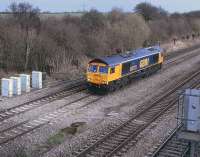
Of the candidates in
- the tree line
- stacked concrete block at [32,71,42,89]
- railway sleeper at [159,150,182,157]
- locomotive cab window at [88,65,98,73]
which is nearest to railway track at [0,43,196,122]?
locomotive cab window at [88,65,98,73]

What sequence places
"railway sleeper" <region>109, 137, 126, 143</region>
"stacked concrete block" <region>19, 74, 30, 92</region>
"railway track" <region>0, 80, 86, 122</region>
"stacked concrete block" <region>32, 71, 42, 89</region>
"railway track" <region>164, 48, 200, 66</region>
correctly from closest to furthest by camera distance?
"railway sleeper" <region>109, 137, 126, 143</region>, "railway track" <region>0, 80, 86, 122</region>, "stacked concrete block" <region>19, 74, 30, 92</region>, "stacked concrete block" <region>32, 71, 42, 89</region>, "railway track" <region>164, 48, 200, 66</region>

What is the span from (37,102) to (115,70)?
5701 mm

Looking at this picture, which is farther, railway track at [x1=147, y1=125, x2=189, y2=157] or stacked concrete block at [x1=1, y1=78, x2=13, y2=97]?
stacked concrete block at [x1=1, y1=78, x2=13, y2=97]

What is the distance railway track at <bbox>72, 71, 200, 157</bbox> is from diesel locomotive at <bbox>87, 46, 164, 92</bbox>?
3312mm

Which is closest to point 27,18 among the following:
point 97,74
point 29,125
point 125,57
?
point 125,57

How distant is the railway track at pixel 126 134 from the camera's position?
1558cm

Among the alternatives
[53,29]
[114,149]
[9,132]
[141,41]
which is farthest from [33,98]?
[141,41]

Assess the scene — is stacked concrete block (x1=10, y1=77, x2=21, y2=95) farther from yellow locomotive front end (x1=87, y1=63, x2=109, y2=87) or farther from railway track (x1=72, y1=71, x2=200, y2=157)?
railway track (x1=72, y1=71, x2=200, y2=157)

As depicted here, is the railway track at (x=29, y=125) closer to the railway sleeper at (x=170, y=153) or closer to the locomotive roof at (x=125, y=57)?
the locomotive roof at (x=125, y=57)

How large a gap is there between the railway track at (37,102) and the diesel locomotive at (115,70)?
1355 millimetres

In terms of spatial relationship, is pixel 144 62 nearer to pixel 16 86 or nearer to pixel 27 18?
pixel 16 86

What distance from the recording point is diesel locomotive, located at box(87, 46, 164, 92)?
25.3 metres

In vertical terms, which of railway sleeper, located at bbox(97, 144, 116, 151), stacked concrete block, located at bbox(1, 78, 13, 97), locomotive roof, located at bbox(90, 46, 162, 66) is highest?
locomotive roof, located at bbox(90, 46, 162, 66)

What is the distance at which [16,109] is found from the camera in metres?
21.5
